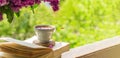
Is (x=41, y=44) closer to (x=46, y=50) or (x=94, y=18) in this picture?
(x=46, y=50)

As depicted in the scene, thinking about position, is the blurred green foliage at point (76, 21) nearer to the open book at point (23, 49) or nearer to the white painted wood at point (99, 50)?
the white painted wood at point (99, 50)

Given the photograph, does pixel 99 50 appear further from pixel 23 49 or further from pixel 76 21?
pixel 23 49

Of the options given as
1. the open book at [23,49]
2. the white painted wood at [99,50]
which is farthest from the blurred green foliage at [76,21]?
the open book at [23,49]

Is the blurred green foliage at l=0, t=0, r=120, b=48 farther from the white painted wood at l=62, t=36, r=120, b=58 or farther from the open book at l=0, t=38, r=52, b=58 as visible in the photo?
the open book at l=0, t=38, r=52, b=58

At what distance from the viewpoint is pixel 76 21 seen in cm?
153

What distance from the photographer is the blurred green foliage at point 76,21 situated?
1396 mm

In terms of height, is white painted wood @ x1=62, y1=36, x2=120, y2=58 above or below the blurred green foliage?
below

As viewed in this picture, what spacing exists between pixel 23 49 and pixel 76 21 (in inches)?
18.6

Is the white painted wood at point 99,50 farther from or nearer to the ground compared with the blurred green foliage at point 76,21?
nearer to the ground

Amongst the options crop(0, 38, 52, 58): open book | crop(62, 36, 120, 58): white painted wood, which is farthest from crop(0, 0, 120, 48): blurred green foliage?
crop(0, 38, 52, 58): open book

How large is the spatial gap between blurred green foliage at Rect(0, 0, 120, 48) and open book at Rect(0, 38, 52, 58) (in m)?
0.22

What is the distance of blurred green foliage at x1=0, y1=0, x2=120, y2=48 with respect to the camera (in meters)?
1.40

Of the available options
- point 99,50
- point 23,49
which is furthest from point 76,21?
point 23,49

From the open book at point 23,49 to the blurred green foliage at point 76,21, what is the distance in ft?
0.73
